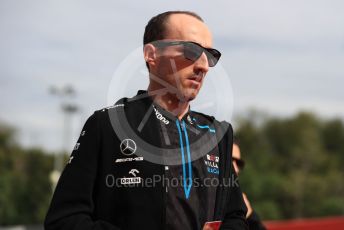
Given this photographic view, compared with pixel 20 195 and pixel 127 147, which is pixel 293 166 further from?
pixel 127 147

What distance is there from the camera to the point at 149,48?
2180mm

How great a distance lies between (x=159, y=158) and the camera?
6.73 ft

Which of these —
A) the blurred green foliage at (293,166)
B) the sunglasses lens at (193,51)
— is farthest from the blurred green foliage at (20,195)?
the sunglasses lens at (193,51)

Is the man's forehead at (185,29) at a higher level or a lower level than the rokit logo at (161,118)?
higher

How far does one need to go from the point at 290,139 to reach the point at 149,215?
7818 centimetres

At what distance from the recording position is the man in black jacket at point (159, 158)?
1967 millimetres

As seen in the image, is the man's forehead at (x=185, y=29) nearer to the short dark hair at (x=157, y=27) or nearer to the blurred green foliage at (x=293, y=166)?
the short dark hair at (x=157, y=27)

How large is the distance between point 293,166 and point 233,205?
65841 mm

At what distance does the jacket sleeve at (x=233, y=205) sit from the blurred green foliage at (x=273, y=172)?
1495 cm

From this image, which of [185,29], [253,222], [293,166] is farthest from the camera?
[293,166]

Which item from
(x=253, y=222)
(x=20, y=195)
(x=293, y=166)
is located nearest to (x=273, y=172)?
(x=293, y=166)

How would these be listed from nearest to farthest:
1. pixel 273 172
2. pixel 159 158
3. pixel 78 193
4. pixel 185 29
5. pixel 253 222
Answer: pixel 78 193 → pixel 159 158 → pixel 185 29 → pixel 253 222 → pixel 273 172

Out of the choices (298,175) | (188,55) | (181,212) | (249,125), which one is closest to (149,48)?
(188,55)

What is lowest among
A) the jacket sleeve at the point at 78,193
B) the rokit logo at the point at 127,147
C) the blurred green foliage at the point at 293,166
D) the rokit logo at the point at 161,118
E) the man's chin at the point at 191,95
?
the blurred green foliage at the point at 293,166
